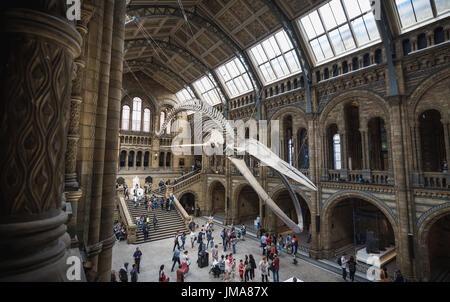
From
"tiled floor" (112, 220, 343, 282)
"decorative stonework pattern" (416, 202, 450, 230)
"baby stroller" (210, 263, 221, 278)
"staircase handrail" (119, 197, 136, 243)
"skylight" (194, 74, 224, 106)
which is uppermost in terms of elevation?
"skylight" (194, 74, 224, 106)

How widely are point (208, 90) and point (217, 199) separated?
12016 millimetres

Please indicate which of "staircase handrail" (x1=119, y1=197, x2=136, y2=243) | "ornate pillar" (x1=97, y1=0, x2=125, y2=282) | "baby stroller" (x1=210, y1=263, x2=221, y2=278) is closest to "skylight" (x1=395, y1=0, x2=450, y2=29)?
"ornate pillar" (x1=97, y1=0, x2=125, y2=282)

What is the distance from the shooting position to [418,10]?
10125 millimetres

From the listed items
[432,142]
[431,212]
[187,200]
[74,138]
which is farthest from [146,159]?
[432,142]

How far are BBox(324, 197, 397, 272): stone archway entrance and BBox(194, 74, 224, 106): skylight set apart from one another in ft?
46.2

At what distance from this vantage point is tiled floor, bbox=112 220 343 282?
34.3 ft

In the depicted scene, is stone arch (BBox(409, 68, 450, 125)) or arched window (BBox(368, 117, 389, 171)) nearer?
stone arch (BBox(409, 68, 450, 125))

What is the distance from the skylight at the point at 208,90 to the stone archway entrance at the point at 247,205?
371 inches

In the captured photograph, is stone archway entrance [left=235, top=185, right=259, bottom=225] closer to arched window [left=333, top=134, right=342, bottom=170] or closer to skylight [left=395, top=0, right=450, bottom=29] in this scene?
arched window [left=333, top=134, right=342, bottom=170]

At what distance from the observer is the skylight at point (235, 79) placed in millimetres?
19231

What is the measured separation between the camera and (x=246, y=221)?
857 inches
